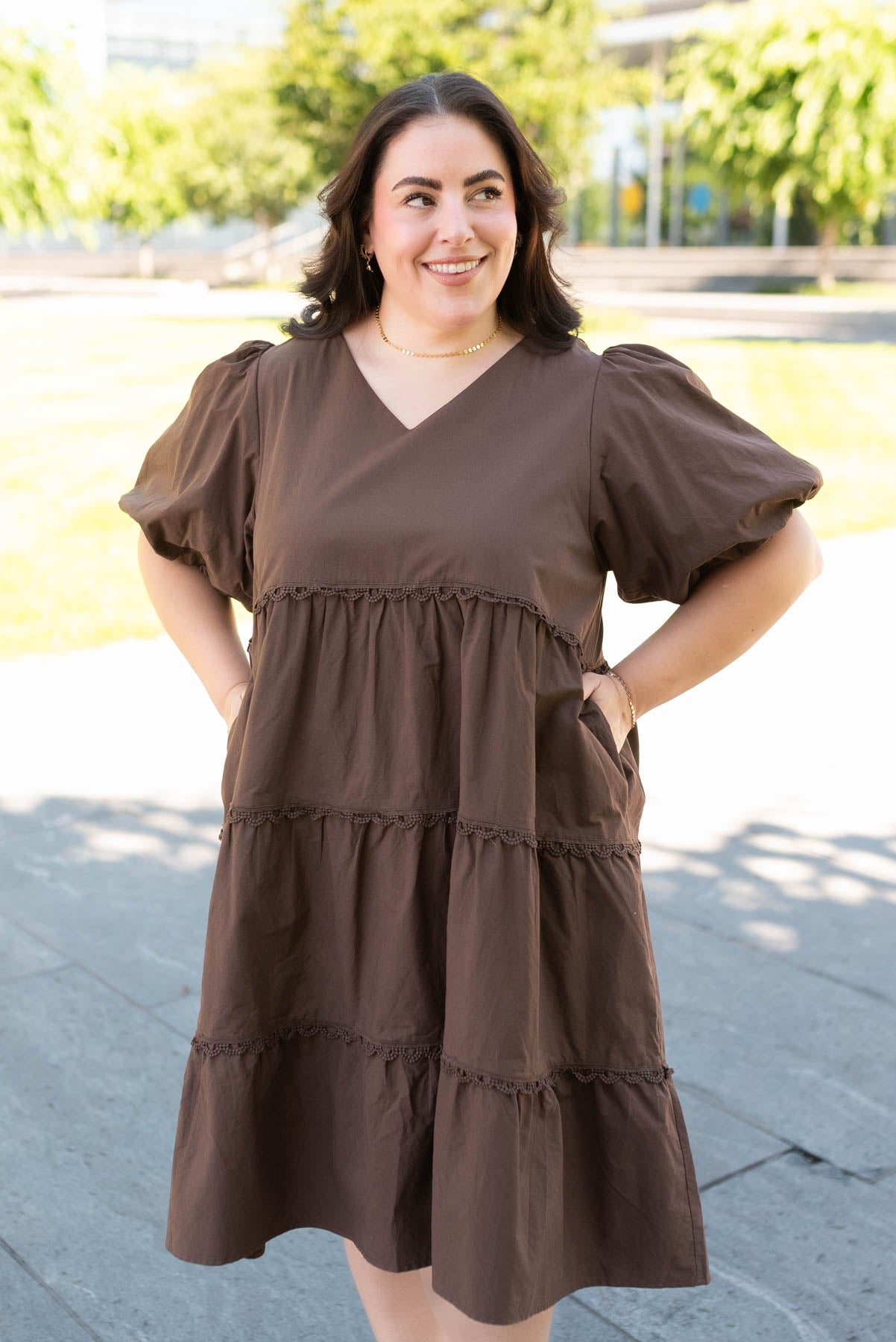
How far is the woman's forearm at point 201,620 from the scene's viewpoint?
2.41 meters

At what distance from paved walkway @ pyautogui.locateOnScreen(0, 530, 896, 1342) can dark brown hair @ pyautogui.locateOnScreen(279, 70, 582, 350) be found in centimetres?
176

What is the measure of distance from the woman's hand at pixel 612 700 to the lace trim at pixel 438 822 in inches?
6.1

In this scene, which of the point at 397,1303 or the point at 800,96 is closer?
→ the point at 397,1303

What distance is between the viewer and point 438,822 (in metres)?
1.97

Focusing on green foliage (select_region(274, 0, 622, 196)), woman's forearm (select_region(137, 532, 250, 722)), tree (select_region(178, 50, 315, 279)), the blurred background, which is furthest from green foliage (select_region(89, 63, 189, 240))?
woman's forearm (select_region(137, 532, 250, 722))

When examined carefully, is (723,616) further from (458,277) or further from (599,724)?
(458,277)

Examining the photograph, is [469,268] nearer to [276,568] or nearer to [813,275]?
[276,568]

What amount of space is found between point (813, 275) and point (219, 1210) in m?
39.4

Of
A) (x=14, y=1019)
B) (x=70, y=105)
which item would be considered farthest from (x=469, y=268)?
(x=70, y=105)

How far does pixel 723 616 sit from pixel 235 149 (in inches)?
2081

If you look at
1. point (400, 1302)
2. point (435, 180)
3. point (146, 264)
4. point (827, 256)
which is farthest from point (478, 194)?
point (146, 264)

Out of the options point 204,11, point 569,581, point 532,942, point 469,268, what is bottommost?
point 532,942

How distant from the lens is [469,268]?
2.01 meters

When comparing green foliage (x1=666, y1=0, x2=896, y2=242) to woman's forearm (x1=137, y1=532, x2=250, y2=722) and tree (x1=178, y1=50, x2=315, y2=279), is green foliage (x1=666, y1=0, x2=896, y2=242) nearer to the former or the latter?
tree (x1=178, y1=50, x2=315, y2=279)
